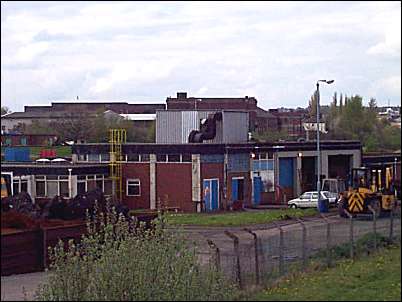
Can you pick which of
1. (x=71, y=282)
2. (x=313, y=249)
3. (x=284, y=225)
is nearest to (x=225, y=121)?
(x=284, y=225)

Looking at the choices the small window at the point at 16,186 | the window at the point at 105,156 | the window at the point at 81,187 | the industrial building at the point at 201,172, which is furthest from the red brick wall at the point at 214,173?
the small window at the point at 16,186

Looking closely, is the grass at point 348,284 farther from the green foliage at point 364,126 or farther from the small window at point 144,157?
the small window at point 144,157

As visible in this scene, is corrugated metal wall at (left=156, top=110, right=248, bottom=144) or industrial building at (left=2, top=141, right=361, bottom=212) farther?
corrugated metal wall at (left=156, top=110, right=248, bottom=144)

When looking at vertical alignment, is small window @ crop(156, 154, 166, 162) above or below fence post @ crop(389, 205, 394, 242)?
above

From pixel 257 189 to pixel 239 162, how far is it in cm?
128

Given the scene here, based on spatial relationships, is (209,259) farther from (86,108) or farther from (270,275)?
(86,108)

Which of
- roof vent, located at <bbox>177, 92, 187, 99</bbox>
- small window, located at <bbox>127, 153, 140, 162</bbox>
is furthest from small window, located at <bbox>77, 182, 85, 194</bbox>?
roof vent, located at <bbox>177, 92, 187, 99</bbox>

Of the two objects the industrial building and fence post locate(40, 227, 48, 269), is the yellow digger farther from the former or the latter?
fence post locate(40, 227, 48, 269)

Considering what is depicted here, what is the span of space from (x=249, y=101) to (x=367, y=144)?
23561mm

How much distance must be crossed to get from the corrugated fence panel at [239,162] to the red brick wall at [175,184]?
2452 millimetres

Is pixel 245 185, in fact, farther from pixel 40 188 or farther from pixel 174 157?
pixel 40 188

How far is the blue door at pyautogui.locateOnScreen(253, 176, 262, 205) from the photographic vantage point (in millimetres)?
29447

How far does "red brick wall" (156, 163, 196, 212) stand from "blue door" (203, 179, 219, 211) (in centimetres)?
73

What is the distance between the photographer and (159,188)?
24.2 m
